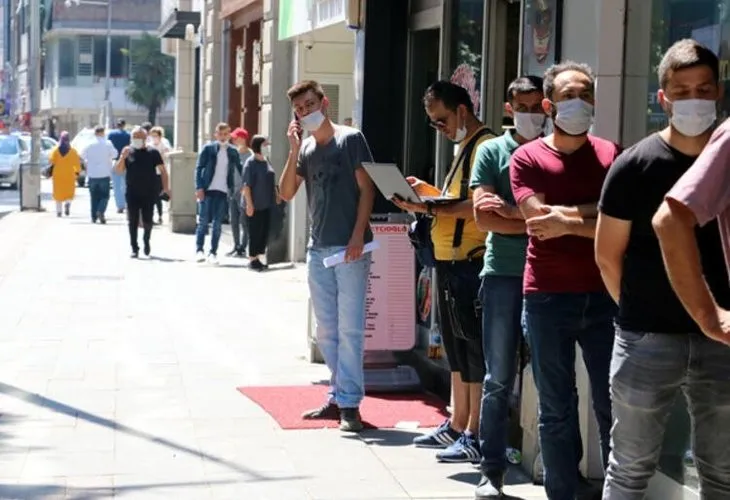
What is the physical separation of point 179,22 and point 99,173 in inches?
184

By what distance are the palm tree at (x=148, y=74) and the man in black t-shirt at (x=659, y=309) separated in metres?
78.3

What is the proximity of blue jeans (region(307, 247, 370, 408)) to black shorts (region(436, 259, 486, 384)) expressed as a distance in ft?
2.76

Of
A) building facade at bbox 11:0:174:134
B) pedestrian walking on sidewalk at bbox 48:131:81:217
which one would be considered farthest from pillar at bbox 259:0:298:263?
building facade at bbox 11:0:174:134

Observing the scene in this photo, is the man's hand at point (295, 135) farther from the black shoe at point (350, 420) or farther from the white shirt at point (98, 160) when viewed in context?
the white shirt at point (98, 160)

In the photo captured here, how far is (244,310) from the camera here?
13.8 metres

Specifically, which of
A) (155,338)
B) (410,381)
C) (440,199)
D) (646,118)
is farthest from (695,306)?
(155,338)

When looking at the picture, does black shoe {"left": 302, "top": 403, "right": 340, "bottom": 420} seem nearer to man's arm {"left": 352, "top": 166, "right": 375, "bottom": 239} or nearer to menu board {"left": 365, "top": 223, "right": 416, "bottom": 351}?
menu board {"left": 365, "top": 223, "right": 416, "bottom": 351}

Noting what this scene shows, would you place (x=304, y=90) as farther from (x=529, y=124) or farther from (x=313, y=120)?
(x=529, y=124)

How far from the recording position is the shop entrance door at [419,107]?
10195 millimetres

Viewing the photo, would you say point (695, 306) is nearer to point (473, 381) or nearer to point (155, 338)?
point (473, 381)

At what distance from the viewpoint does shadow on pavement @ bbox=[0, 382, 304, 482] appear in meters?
7.09

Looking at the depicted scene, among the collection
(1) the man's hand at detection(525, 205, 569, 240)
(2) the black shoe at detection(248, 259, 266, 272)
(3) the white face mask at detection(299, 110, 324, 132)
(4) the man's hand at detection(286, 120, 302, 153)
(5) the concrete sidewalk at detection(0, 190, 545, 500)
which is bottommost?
(2) the black shoe at detection(248, 259, 266, 272)

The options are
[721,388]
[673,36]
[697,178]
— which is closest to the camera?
[697,178]

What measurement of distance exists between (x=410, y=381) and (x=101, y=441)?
2.46 metres
